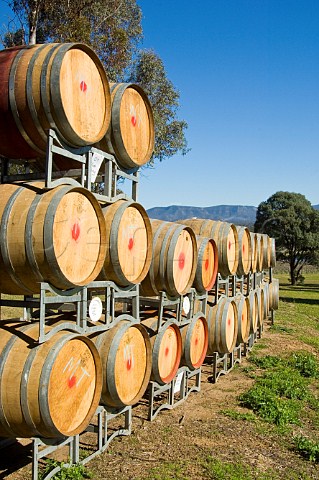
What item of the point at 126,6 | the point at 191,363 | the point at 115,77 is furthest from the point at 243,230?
the point at 126,6

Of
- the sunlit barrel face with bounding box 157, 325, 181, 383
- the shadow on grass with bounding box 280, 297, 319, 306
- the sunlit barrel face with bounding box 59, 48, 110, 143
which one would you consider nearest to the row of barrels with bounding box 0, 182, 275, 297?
the sunlit barrel face with bounding box 157, 325, 181, 383

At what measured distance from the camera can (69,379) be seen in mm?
5258

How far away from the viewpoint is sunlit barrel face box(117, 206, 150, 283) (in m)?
6.34

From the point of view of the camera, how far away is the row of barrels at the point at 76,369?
477 centimetres

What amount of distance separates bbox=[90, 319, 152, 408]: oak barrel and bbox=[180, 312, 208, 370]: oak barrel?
1695 mm

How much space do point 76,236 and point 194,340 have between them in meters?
A: 4.28

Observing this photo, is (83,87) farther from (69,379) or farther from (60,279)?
(69,379)

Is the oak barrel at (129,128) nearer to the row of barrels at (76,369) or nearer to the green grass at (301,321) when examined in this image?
the row of barrels at (76,369)

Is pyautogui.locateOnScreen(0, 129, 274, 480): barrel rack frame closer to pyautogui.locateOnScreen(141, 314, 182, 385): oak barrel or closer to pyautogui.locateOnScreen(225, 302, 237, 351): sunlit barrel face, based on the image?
pyautogui.locateOnScreen(141, 314, 182, 385): oak barrel

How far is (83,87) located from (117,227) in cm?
171

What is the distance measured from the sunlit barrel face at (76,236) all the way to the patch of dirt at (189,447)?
2.35 metres

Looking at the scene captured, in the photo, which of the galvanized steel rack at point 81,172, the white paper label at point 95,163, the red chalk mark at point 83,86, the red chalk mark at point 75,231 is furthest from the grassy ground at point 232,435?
the red chalk mark at point 83,86

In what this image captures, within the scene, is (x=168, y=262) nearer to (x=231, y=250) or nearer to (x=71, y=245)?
(x=71, y=245)

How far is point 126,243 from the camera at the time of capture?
6438mm
